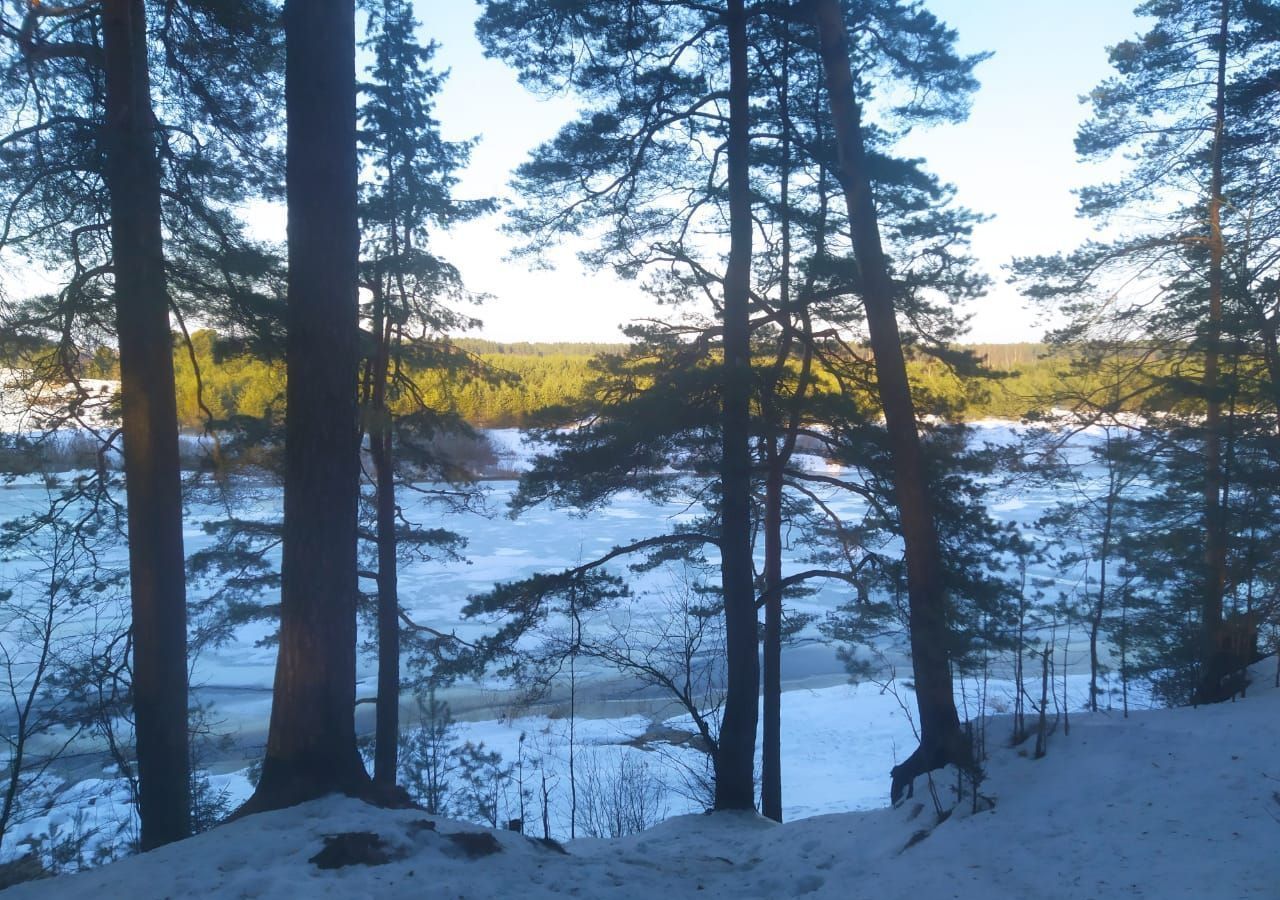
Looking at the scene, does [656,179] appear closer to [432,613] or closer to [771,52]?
[771,52]

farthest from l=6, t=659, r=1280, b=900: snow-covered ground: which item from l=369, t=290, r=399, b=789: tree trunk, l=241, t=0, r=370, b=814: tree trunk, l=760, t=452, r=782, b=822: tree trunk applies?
l=369, t=290, r=399, b=789: tree trunk

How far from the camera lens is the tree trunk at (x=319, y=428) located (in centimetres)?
489

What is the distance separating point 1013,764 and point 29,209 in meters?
8.16

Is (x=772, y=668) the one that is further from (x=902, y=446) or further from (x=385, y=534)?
(x=385, y=534)

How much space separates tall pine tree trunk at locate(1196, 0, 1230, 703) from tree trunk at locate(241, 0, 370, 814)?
324 inches

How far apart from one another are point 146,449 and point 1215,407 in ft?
38.4

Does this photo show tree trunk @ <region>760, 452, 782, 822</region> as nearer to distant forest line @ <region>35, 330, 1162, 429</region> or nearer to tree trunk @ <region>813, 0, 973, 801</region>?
distant forest line @ <region>35, 330, 1162, 429</region>

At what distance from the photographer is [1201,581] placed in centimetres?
1039

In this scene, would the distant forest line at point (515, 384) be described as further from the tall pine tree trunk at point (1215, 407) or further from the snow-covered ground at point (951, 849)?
the snow-covered ground at point (951, 849)

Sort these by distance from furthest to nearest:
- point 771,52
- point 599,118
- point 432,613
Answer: point 432,613 < point 771,52 < point 599,118

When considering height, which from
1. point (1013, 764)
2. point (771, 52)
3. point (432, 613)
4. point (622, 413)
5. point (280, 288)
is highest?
point (771, 52)

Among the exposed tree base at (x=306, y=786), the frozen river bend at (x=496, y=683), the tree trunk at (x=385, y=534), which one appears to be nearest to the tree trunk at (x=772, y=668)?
the frozen river bend at (x=496, y=683)

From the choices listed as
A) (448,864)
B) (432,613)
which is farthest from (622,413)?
(432,613)

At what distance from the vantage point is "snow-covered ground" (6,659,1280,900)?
12.2 feet
